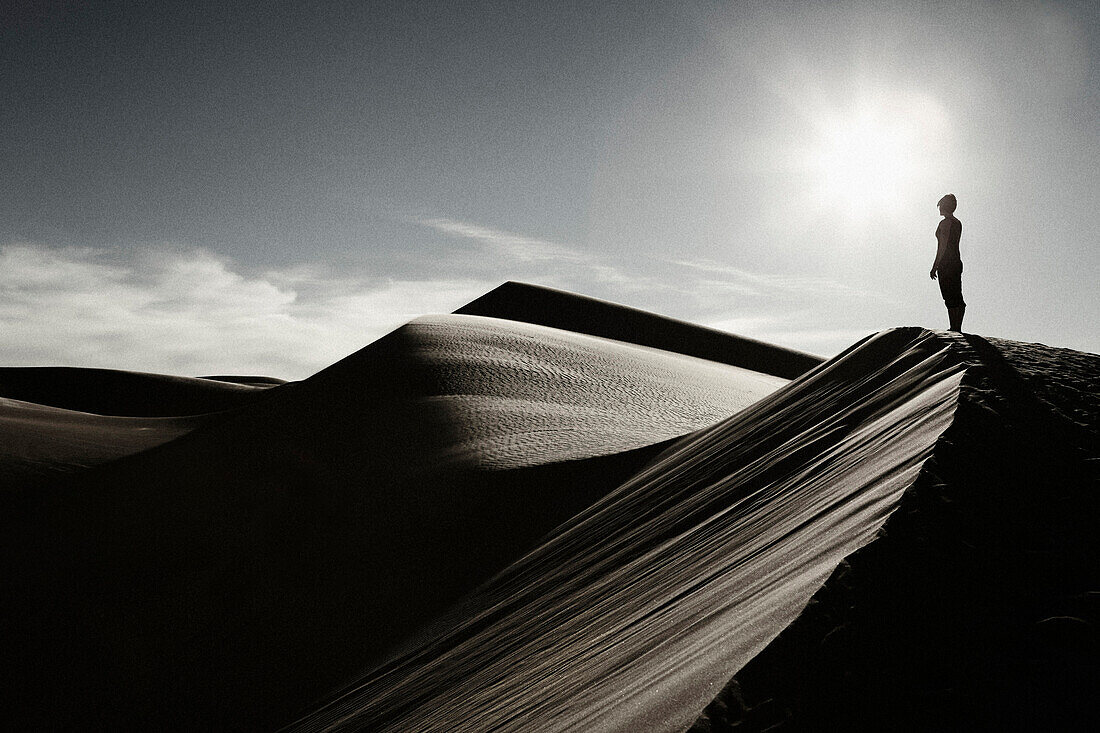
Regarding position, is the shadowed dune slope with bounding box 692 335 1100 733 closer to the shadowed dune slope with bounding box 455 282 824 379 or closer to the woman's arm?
the woman's arm

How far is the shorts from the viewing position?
18.7 feet

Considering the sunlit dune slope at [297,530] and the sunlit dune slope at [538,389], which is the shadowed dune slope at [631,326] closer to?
the sunlit dune slope at [538,389]

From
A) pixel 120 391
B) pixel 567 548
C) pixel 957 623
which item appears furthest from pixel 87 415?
pixel 957 623

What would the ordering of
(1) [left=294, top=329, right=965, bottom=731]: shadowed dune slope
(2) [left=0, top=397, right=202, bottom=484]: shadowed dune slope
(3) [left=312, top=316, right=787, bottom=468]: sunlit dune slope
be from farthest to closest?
(2) [left=0, top=397, right=202, bottom=484]: shadowed dune slope, (3) [left=312, top=316, right=787, bottom=468]: sunlit dune slope, (1) [left=294, top=329, right=965, bottom=731]: shadowed dune slope

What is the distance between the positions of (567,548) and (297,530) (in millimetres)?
4403

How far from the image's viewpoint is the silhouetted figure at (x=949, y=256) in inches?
224

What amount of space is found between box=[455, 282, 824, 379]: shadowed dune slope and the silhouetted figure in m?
15.5

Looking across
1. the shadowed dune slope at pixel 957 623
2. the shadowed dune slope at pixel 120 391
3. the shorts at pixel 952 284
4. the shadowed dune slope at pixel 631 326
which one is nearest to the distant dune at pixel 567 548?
the shadowed dune slope at pixel 957 623

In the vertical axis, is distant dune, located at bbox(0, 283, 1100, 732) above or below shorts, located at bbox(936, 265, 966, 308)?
below

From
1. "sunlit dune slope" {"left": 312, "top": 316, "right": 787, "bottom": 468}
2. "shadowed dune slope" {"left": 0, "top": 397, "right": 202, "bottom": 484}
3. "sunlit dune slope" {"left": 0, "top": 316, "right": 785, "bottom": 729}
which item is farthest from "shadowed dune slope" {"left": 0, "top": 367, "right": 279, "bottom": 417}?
"sunlit dune slope" {"left": 0, "top": 316, "right": 785, "bottom": 729}

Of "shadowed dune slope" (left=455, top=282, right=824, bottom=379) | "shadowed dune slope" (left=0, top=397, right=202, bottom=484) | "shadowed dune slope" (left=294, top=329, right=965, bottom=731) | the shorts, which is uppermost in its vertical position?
"shadowed dune slope" (left=455, top=282, right=824, bottom=379)

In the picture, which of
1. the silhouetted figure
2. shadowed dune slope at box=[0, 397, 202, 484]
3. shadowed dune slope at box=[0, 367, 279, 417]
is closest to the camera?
the silhouetted figure

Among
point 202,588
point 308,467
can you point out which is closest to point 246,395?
point 308,467

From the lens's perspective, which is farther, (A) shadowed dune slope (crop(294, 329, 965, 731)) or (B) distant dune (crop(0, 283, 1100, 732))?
(A) shadowed dune slope (crop(294, 329, 965, 731))
